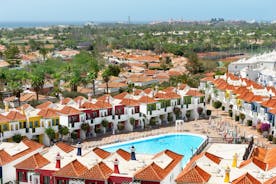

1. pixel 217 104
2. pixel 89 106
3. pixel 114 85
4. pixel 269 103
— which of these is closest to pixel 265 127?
pixel 269 103

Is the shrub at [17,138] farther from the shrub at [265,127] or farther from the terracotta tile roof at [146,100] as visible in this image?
the shrub at [265,127]

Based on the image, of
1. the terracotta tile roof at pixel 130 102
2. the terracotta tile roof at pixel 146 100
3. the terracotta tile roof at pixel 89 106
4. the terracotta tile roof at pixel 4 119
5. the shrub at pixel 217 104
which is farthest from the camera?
the shrub at pixel 217 104

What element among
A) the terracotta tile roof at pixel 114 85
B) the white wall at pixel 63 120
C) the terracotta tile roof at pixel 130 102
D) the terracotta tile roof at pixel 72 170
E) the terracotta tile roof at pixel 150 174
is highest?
the terracotta tile roof at pixel 150 174

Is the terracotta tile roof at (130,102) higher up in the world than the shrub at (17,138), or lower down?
higher up

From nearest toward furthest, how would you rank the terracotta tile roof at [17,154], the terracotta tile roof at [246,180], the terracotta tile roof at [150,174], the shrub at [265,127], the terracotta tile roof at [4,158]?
1. the terracotta tile roof at [246,180]
2. the terracotta tile roof at [150,174]
3. the terracotta tile roof at [4,158]
4. the terracotta tile roof at [17,154]
5. the shrub at [265,127]

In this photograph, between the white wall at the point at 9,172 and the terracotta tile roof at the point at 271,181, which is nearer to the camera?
the terracotta tile roof at the point at 271,181

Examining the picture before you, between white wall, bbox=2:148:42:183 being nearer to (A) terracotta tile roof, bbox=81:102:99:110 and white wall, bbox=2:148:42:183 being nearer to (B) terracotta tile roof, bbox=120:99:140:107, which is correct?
(A) terracotta tile roof, bbox=81:102:99:110

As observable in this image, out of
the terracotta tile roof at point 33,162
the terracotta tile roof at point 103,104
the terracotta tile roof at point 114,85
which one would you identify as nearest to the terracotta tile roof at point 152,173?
the terracotta tile roof at point 33,162
